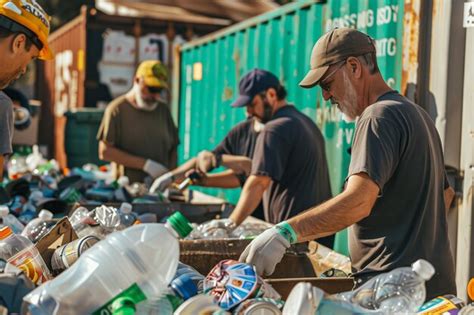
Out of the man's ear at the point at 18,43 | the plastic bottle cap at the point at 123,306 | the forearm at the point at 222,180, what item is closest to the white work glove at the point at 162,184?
the forearm at the point at 222,180

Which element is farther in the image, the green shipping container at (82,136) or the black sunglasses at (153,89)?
the green shipping container at (82,136)

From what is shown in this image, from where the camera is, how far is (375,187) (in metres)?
3.25

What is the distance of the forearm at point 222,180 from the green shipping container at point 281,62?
0.83 meters

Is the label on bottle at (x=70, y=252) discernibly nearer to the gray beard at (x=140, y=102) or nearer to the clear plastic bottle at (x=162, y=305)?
the clear plastic bottle at (x=162, y=305)

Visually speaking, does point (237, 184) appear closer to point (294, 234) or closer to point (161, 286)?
point (294, 234)

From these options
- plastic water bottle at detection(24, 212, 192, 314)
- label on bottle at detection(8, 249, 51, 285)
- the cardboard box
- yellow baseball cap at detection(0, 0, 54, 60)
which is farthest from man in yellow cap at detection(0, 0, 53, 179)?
plastic water bottle at detection(24, 212, 192, 314)

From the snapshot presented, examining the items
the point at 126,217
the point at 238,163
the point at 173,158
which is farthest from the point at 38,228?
the point at 173,158

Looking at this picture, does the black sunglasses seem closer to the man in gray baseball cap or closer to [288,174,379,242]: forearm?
the man in gray baseball cap

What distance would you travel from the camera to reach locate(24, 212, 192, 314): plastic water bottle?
8.13 ft

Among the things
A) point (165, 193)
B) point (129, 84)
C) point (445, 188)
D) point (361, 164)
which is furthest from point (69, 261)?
point (129, 84)

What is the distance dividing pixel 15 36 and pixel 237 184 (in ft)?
11.5

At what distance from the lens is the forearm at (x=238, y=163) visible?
6465 mm

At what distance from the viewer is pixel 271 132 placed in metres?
5.47

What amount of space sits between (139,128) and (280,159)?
2773 mm
